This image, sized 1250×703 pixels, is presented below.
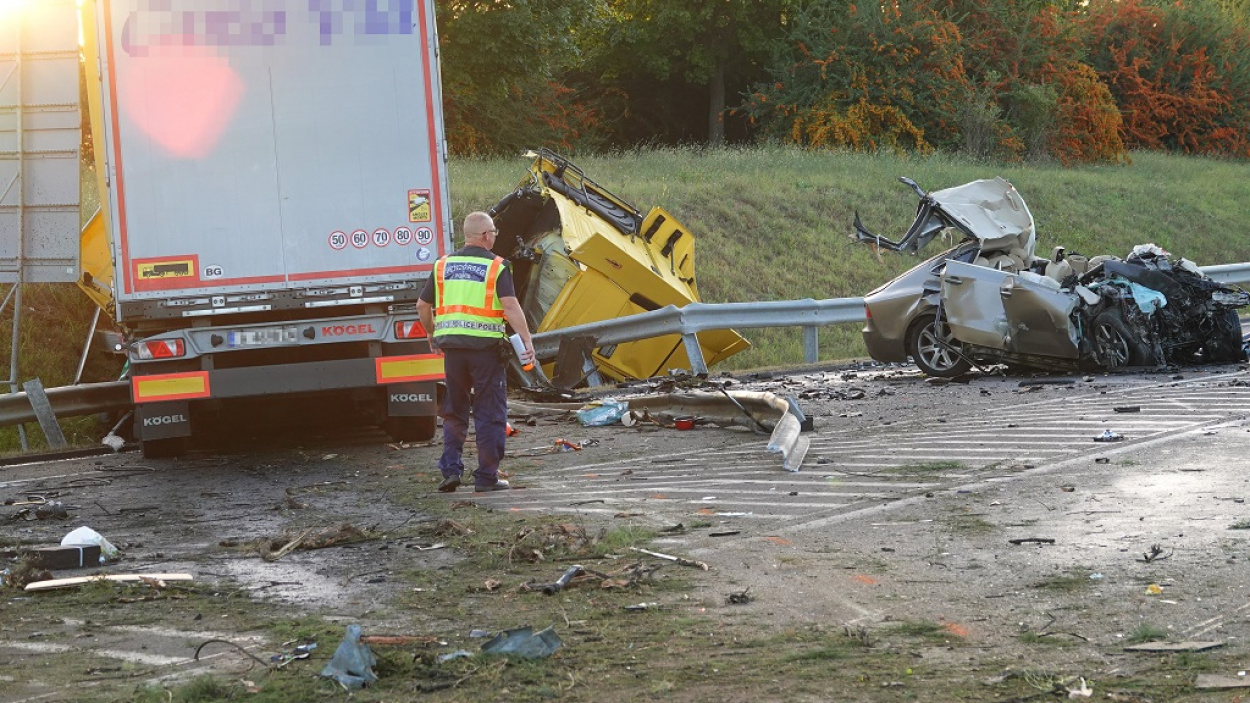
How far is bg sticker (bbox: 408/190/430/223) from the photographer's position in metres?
12.0

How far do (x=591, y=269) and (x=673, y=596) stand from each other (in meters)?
11.5

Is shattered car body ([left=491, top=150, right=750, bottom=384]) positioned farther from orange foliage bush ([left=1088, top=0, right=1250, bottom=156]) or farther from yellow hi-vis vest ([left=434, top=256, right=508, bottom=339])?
orange foliage bush ([left=1088, top=0, right=1250, bottom=156])

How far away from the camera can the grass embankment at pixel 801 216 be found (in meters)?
18.4

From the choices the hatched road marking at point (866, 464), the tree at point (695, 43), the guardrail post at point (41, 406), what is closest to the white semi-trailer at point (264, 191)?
the guardrail post at point (41, 406)

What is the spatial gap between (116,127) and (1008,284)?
801cm

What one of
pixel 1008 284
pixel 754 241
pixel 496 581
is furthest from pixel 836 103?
pixel 496 581

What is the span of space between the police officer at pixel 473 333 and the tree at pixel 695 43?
35.3 meters

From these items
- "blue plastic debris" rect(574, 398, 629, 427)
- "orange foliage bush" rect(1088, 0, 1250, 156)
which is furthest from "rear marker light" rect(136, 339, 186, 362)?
"orange foliage bush" rect(1088, 0, 1250, 156)

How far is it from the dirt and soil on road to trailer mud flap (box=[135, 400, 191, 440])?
2.00 metres

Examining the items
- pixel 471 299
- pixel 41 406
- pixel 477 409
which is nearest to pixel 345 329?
pixel 471 299

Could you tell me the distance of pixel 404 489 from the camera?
997cm

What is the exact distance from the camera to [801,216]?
28.2m

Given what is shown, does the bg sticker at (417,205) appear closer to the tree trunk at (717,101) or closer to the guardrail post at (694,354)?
the guardrail post at (694,354)

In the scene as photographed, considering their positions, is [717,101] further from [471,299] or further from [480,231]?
[471,299]
